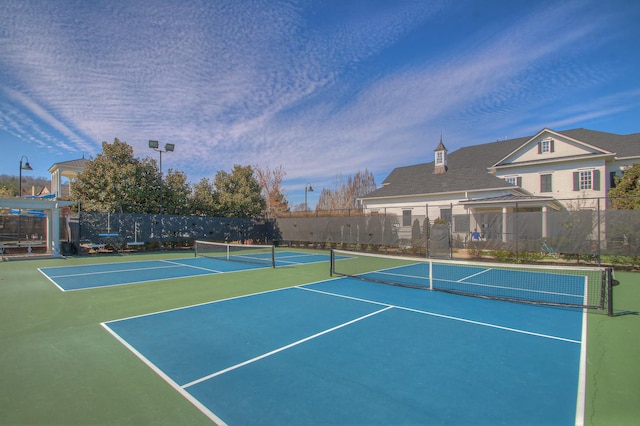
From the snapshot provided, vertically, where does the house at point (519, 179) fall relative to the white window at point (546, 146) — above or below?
below

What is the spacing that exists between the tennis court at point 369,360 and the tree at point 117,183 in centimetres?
1738

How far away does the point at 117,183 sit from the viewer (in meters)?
21.1

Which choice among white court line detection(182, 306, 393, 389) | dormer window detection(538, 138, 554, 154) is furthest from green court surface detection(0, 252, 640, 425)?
dormer window detection(538, 138, 554, 154)

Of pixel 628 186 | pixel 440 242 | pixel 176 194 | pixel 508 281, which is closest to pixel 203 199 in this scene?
pixel 176 194

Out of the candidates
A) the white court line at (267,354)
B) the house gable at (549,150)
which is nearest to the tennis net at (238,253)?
the white court line at (267,354)

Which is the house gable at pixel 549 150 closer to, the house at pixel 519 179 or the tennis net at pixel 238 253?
the house at pixel 519 179

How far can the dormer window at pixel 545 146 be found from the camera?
25.1 meters

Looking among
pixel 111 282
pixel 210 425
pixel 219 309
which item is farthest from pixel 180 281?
pixel 210 425

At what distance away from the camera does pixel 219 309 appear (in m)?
7.09

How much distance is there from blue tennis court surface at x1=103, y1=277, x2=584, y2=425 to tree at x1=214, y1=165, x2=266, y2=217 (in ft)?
66.8

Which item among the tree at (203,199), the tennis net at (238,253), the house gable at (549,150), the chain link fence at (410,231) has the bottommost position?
the tennis net at (238,253)

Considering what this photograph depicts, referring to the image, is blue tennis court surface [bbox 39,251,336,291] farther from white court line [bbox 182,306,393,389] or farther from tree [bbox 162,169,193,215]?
tree [bbox 162,169,193,215]

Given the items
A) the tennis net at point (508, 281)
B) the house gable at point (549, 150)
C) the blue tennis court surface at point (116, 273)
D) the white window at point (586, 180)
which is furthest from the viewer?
the house gable at point (549, 150)

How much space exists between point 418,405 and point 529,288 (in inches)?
314
